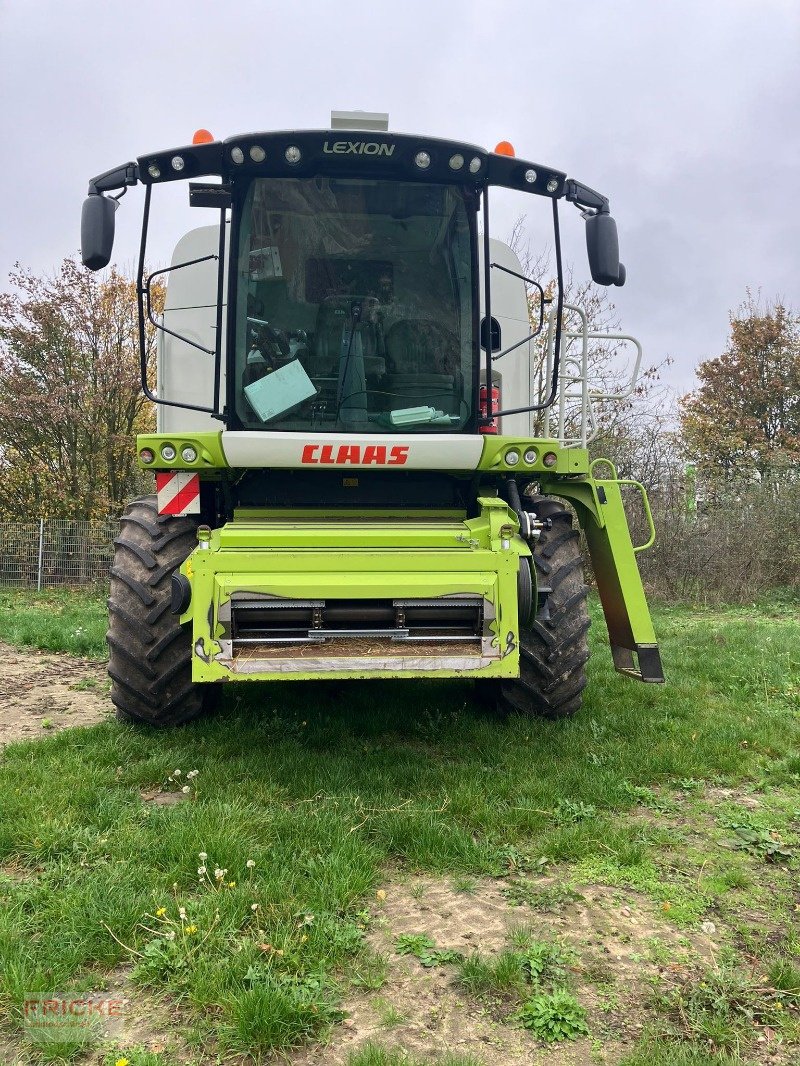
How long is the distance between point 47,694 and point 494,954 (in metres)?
4.08

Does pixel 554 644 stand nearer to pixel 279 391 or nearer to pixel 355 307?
pixel 279 391

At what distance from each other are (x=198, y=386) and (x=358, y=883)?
146 inches

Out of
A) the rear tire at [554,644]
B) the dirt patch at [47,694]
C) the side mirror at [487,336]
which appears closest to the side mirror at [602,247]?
the side mirror at [487,336]

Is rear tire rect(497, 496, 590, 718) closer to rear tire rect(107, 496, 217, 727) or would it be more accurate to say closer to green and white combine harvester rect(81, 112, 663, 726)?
green and white combine harvester rect(81, 112, 663, 726)

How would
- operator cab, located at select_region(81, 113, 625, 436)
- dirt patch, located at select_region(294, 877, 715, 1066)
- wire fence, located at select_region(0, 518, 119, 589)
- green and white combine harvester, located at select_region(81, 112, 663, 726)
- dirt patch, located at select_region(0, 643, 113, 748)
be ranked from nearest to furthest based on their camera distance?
1. dirt patch, located at select_region(294, 877, 715, 1066)
2. green and white combine harvester, located at select_region(81, 112, 663, 726)
3. operator cab, located at select_region(81, 113, 625, 436)
4. dirt patch, located at select_region(0, 643, 113, 748)
5. wire fence, located at select_region(0, 518, 119, 589)

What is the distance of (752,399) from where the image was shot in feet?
68.8

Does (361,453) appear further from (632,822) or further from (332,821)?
(632,822)

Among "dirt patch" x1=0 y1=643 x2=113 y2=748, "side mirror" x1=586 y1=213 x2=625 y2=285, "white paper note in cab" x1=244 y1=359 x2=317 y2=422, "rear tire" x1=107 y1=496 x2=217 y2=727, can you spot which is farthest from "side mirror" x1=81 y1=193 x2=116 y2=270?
"dirt patch" x1=0 y1=643 x2=113 y2=748

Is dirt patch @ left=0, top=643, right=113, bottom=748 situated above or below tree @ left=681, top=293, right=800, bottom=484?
below

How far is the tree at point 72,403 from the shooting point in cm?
1412

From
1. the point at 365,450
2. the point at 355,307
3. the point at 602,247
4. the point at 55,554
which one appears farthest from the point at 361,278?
the point at 55,554

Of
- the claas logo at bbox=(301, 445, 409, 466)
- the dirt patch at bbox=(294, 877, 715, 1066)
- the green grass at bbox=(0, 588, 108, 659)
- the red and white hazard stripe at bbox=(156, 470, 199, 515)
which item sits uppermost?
the claas logo at bbox=(301, 445, 409, 466)

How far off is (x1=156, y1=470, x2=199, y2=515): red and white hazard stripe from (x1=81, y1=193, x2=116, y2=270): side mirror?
43.3 inches

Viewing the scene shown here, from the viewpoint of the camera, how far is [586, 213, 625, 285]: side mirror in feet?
13.1
